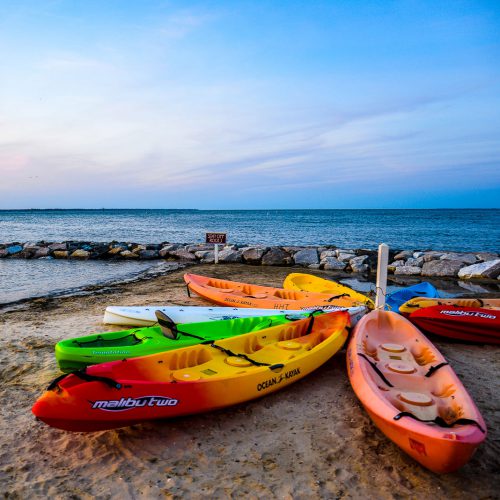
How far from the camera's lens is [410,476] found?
3.28m

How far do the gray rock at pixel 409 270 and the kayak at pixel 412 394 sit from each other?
339 inches

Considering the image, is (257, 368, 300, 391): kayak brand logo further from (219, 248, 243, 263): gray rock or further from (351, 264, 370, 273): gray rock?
(219, 248, 243, 263): gray rock

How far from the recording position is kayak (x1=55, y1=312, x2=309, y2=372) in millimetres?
4746

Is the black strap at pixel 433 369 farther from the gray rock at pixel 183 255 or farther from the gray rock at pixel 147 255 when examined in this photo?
the gray rock at pixel 147 255

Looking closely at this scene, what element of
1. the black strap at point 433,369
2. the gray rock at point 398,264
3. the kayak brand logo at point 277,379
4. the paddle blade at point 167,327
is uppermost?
the paddle blade at point 167,327

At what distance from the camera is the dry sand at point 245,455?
316 cm

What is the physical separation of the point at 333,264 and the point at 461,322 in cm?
847

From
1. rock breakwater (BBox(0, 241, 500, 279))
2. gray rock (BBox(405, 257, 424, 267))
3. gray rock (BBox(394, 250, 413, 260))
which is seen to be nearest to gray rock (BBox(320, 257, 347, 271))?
rock breakwater (BBox(0, 241, 500, 279))

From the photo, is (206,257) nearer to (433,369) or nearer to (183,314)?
(183,314)

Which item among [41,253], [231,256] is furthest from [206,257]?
[41,253]

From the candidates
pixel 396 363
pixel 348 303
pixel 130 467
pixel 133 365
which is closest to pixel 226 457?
pixel 130 467

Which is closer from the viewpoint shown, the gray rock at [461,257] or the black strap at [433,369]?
the black strap at [433,369]

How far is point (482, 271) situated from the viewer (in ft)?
43.3

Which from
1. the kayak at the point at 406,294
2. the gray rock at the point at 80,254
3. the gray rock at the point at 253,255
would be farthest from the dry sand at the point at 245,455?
the gray rock at the point at 80,254
